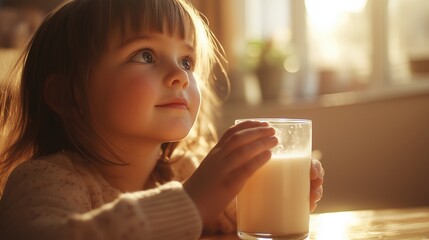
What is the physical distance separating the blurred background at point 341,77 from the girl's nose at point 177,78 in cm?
202

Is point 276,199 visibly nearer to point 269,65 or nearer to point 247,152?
point 247,152

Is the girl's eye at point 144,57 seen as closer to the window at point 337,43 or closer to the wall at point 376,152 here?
the wall at point 376,152

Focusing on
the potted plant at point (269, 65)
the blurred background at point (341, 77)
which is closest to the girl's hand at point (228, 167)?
the blurred background at point (341, 77)

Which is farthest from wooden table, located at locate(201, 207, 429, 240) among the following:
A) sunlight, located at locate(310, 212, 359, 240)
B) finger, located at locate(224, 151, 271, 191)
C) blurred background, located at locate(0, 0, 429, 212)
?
blurred background, located at locate(0, 0, 429, 212)

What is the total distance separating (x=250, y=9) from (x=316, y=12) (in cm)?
41

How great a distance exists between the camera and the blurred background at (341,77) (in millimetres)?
3160

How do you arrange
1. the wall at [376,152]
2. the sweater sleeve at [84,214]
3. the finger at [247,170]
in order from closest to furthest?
1. the sweater sleeve at [84,214]
2. the finger at [247,170]
3. the wall at [376,152]

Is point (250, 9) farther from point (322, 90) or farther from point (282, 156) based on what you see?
point (282, 156)

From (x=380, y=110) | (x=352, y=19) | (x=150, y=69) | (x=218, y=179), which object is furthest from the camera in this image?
(x=352, y=19)

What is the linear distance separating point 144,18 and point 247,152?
1.12ft

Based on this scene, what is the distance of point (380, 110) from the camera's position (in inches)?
126

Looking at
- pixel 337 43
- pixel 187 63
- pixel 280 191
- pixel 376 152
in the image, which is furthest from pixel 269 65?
pixel 280 191

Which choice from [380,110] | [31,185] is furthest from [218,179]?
[380,110]

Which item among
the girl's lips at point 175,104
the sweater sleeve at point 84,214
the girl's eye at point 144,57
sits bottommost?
the sweater sleeve at point 84,214
